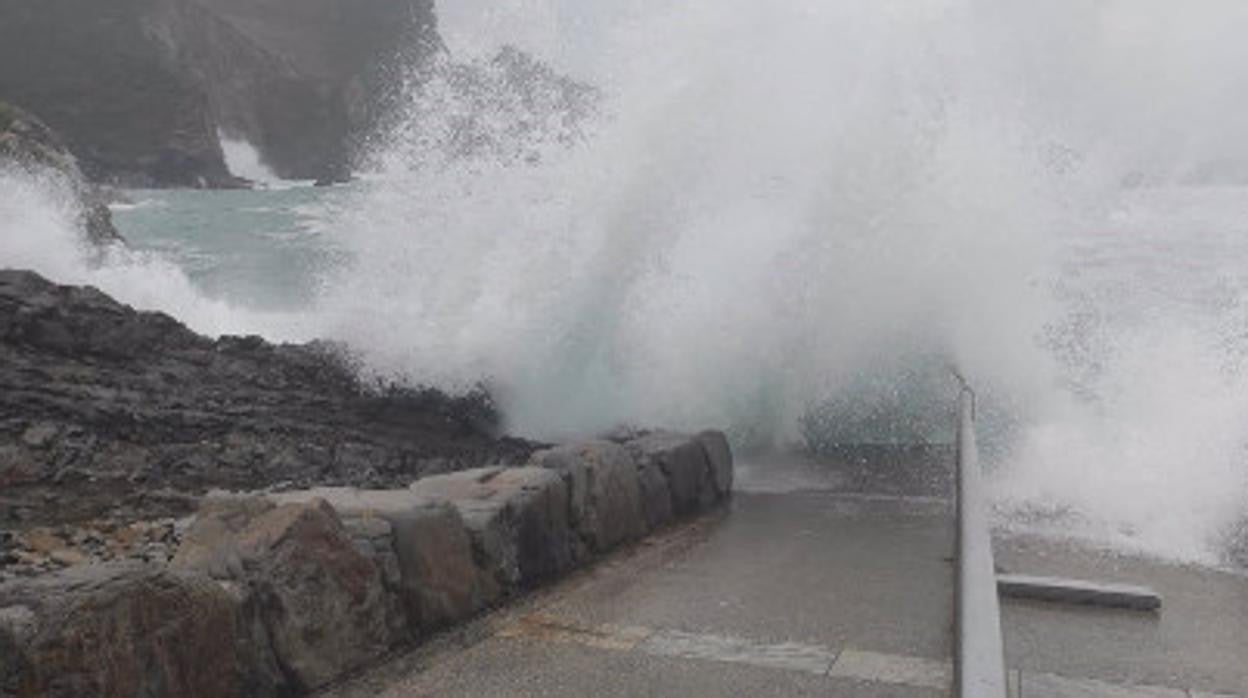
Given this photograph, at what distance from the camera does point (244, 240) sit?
42.9m

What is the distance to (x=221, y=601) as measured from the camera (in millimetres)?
3693

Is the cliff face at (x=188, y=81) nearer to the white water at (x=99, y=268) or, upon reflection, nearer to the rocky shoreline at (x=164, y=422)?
the white water at (x=99, y=268)

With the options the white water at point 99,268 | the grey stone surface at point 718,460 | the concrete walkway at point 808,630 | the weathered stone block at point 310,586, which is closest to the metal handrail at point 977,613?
the concrete walkway at point 808,630

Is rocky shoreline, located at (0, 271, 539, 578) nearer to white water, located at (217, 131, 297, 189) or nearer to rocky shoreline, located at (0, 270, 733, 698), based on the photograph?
rocky shoreline, located at (0, 270, 733, 698)

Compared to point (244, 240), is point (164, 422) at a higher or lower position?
lower

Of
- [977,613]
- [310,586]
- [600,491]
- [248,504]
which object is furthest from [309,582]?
[977,613]

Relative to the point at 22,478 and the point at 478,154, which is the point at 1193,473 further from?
the point at 22,478

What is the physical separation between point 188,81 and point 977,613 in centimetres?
10833

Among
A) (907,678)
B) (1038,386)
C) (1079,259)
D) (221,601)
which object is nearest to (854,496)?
(1038,386)

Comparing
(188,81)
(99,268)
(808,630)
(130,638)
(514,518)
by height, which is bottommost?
(808,630)

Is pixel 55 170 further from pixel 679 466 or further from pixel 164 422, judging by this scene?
pixel 679 466

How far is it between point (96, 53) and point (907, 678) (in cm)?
10748

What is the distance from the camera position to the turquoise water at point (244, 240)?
2559cm

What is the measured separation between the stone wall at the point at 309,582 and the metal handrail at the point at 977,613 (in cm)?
198
